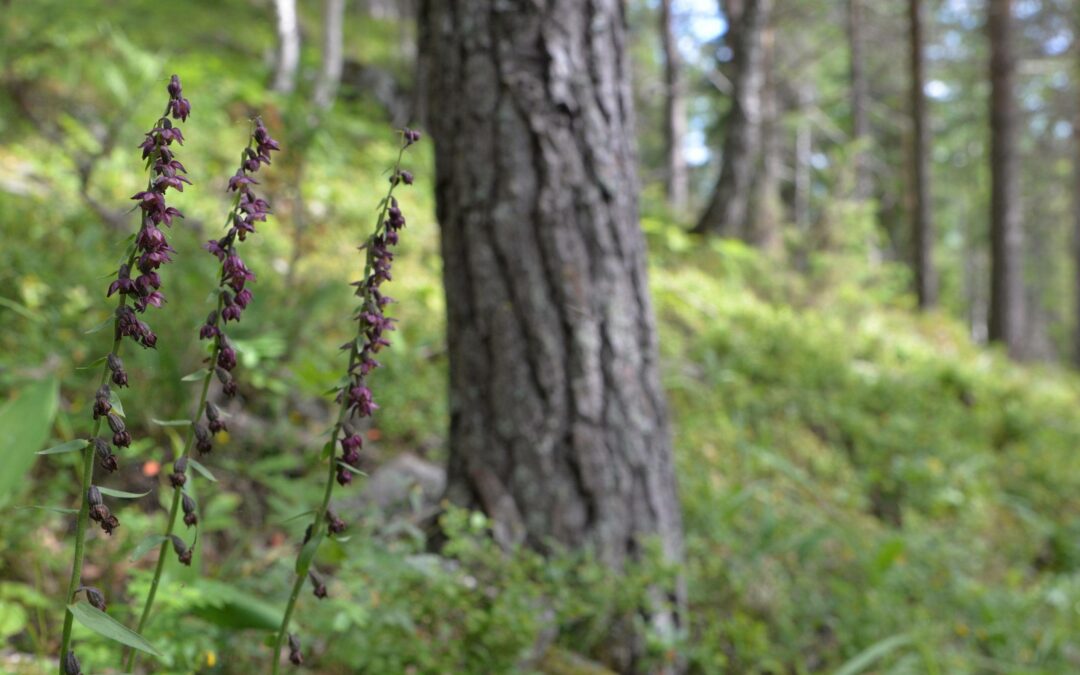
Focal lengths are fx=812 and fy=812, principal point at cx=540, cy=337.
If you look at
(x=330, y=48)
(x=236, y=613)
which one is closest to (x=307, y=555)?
(x=236, y=613)

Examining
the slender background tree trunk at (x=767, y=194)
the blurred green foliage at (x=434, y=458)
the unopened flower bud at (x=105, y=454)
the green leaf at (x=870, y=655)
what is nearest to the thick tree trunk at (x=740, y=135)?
the slender background tree trunk at (x=767, y=194)

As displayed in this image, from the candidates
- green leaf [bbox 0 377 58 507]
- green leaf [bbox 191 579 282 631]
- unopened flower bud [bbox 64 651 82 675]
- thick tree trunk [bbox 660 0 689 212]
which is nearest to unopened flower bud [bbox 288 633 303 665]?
unopened flower bud [bbox 64 651 82 675]

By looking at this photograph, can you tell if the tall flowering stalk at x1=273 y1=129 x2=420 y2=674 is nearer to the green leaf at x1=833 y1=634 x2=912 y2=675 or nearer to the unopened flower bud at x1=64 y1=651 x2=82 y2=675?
the unopened flower bud at x1=64 y1=651 x2=82 y2=675

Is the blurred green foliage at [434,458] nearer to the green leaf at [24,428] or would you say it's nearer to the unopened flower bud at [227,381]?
the green leaf at [24,428]

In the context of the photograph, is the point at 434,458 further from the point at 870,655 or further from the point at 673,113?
the point at 673,113

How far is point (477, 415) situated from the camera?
2.62 meters

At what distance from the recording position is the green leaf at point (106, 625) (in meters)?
0.96

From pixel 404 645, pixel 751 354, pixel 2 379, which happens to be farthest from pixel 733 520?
pixel 2 379

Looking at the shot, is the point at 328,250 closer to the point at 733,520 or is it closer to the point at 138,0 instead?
the point at 733,520

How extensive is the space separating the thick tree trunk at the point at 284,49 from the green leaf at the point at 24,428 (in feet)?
19.0

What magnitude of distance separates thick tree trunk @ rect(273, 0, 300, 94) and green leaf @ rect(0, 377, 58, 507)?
19.0 ft

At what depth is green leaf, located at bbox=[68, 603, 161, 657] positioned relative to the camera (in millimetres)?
956

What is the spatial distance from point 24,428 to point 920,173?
11433 millimetres

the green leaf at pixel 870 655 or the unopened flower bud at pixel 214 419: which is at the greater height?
the unopened flower bud at pixel 214 419
